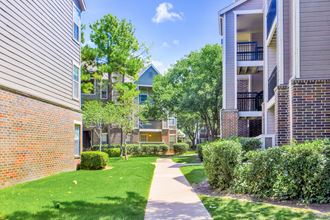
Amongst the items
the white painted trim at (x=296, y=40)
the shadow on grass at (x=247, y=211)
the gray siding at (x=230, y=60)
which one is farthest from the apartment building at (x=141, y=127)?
the shadow on grass at (x=247, y=211)

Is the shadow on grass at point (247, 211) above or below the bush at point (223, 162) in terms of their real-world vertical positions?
below

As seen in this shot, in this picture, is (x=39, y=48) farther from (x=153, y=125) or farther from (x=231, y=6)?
(x=153, y=125)

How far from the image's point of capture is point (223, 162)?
924cm

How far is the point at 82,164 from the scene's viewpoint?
16.6m

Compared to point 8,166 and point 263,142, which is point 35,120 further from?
point 263,142

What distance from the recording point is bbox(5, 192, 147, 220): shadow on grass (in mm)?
6236

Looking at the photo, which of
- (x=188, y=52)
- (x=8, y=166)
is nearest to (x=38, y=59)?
(x=8, y=166)

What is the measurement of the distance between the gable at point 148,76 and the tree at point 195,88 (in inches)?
78.2

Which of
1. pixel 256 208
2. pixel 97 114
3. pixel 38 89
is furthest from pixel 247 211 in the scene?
pixel 97 114

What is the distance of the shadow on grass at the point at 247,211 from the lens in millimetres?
6161

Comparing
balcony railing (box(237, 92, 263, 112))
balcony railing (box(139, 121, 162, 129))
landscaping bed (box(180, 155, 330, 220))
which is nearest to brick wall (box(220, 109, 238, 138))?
balcony railing (box(237, 92, 263, 112))

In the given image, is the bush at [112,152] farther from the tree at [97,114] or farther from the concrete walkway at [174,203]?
the concrete walkway at [174,203]

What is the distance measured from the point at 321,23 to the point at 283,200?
5.17 m

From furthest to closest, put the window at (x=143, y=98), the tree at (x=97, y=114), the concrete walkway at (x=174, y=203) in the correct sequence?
the window at (x=143, y=98), the tree at (x=97, y=114), the concrete walkway at (x=174, y=203)
